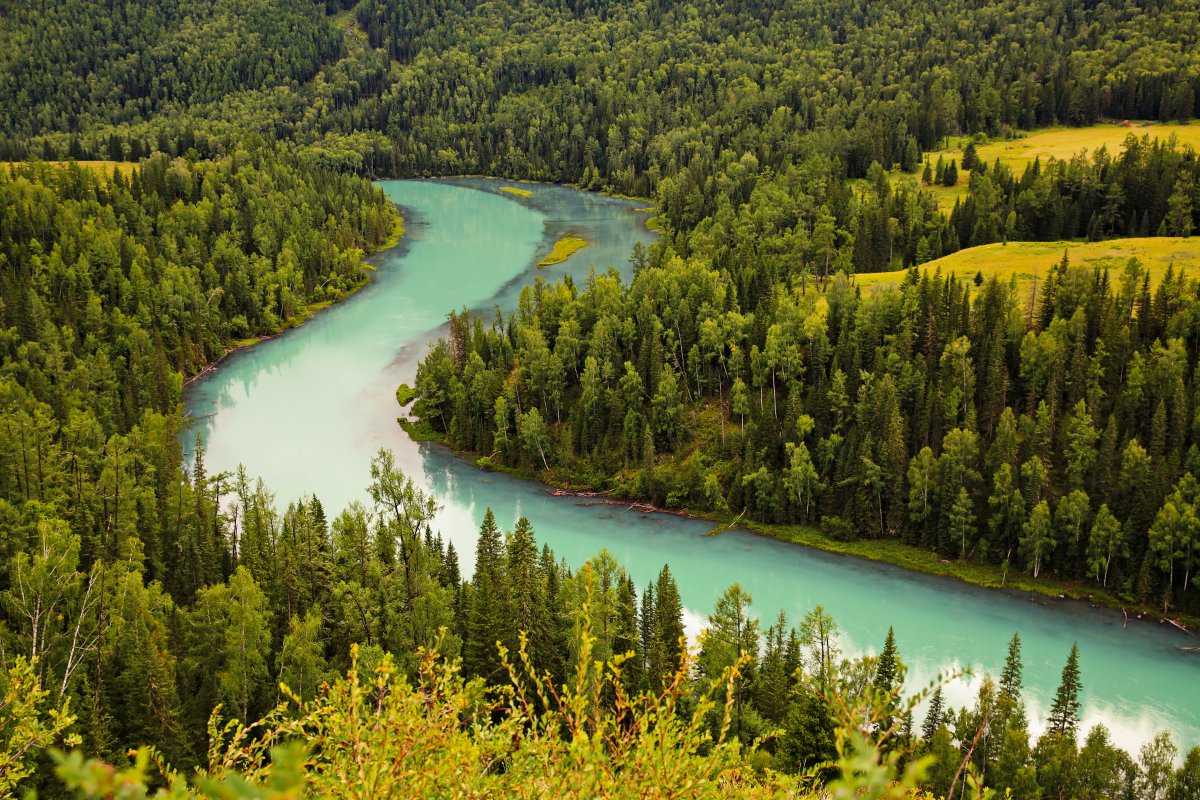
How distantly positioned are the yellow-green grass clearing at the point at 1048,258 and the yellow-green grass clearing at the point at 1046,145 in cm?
2679

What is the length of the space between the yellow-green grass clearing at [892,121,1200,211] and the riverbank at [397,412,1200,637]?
76.7 m

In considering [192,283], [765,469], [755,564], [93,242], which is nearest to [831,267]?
[765,469]

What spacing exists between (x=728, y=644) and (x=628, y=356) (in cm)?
4519

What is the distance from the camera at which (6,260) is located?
11756 centimetres

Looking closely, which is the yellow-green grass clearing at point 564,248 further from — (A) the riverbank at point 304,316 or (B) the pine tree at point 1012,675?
(B) the pine tree at point 1012,675

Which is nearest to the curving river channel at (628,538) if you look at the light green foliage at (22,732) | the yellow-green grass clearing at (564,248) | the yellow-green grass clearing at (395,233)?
the yellow-green grass clearing at (564,248)

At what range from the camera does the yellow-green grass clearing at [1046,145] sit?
470 feet

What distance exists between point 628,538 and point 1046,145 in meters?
121

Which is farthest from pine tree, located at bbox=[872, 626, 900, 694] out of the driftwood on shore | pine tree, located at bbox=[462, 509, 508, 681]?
the driftwood on shore

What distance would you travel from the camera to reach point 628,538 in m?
76.0

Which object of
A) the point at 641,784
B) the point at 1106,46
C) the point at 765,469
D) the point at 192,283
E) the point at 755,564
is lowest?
the point at 755,564

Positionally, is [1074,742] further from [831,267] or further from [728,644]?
[831,267]

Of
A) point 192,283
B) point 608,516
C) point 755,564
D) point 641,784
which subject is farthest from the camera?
point 192,283

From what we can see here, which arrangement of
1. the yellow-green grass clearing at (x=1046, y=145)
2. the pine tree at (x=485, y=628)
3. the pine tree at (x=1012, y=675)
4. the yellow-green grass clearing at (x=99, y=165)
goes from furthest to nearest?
the yellow-green grass clearing at (x=99, y=165)
the yellow-green grass clearing at (x=1046, y=145)
the pine tree at (x=485, y=628)
the pine tree at (x=1012, y=675)
